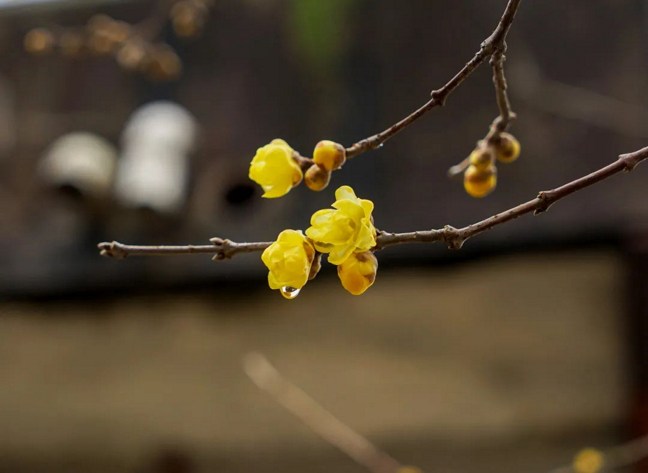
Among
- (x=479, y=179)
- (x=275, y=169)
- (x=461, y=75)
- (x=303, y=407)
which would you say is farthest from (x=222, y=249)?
(x=303, y=407)

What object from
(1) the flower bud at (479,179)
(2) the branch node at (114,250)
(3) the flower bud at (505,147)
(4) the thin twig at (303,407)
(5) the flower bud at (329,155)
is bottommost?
(2) the branch node at (114,250)

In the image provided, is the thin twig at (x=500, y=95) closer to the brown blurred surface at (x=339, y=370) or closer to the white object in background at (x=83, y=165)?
the brown blurred surface at (x=339, y=370)

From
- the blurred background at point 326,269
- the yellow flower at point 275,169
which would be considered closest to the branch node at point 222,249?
the yellow flower at point 275,169

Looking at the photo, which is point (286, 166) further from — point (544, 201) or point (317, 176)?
point (544, 201)

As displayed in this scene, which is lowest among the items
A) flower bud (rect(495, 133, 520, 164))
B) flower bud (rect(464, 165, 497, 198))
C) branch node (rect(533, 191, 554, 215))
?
branch node (rect(533, 191, 554, 215))

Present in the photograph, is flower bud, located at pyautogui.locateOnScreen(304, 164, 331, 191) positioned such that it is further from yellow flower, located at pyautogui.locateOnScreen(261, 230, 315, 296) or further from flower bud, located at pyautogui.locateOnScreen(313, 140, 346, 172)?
yellow flower, located at pyautogui.locateOnScreen(261, 230, 315, 296)

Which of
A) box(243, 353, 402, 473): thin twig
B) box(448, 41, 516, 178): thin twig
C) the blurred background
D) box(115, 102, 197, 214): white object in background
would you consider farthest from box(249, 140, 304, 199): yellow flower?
box(115, 102, 197, 214): white object in background

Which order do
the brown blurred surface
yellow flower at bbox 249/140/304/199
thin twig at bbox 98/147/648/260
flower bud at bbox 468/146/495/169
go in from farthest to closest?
1. the brown blurred surface
2. flower bud at bbox 468/146/495/169
3. yellow flower at bbox 249/140/304/199
4. thin twig at bbox 98/147/648/260
